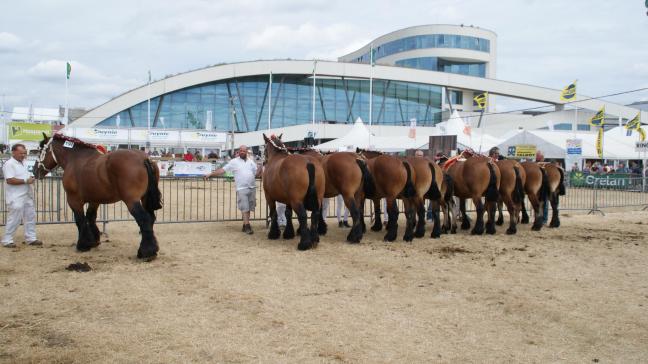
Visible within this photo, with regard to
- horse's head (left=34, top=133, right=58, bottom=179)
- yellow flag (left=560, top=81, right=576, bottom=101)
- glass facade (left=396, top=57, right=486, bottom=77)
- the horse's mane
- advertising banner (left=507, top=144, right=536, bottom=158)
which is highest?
glass facade (left=396, top=57, right=486, bottom=77)

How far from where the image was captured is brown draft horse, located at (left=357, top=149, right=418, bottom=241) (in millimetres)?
9297

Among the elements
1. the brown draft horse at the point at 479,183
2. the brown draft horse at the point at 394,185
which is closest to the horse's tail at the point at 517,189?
the brown draft horse at the point at 479,183

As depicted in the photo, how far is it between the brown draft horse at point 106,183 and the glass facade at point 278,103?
41.4 meters

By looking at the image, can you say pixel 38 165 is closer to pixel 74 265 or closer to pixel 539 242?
pixel 74 265

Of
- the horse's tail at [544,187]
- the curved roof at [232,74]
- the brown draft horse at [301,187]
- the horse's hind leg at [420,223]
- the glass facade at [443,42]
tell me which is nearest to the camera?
the brown draft horse at [301,187]

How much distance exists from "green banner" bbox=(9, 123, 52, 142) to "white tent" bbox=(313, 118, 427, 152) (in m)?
17.1

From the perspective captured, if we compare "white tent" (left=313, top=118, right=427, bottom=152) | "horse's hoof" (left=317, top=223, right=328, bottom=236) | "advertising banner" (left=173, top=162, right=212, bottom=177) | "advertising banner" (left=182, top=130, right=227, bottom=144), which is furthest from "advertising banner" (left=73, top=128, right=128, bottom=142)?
"horse's hoof" (left=317, top=223, right=328, bottom=236)

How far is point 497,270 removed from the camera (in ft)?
23.2

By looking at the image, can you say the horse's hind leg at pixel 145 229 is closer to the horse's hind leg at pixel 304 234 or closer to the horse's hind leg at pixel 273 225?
the horse's hind leg at pixel 304 234

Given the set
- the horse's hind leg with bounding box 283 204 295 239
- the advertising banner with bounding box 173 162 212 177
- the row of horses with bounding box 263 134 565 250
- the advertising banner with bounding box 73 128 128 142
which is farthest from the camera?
the advertising banner with bounding box 73 128 128 142

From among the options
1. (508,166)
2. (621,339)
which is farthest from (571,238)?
(621,339)

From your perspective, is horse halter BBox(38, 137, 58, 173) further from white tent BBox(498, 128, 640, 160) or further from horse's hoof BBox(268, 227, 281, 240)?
white tent BBox(498, 128, 640, 160)

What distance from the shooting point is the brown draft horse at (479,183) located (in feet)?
33.5

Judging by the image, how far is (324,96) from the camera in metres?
52.7
